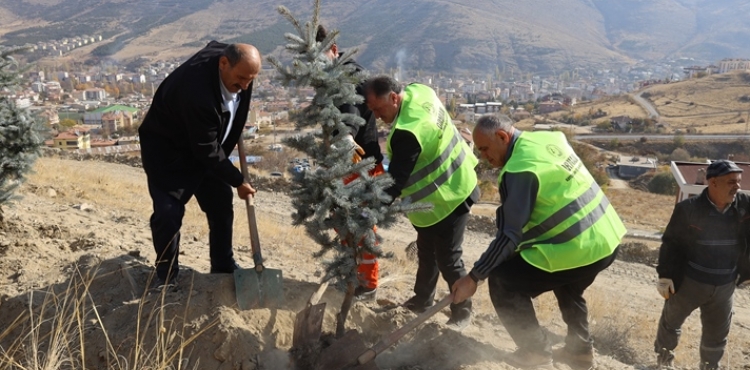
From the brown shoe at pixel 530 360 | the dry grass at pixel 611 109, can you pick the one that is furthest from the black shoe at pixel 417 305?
the dry grass at pixel 611 109

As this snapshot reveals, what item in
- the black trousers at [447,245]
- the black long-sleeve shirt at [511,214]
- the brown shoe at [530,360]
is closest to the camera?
the black long-sleeve shirt at [511,214]

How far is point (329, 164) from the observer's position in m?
3.17

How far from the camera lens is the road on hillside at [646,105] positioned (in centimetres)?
6694

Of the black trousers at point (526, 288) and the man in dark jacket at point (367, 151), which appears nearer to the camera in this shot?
the black trousers at point (526, 288)

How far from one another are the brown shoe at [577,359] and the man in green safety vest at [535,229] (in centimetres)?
26

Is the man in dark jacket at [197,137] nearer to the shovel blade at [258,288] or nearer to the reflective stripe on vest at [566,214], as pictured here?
the shovel blade at [258,288]

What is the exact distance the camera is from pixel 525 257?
3252mm

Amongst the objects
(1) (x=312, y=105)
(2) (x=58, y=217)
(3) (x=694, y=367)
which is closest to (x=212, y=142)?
(1) (x=312, y=105)

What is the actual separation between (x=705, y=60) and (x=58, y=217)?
208 meters

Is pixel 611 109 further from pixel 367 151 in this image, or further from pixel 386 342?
pixel 386 342

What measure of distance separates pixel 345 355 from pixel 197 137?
151 cm

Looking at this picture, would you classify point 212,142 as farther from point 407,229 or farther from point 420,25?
point 420,25

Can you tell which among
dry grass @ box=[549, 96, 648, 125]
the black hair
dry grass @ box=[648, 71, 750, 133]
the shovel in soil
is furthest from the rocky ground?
dry grass @ box=[549, 96, 648, 125]

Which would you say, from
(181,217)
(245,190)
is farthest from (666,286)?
(181,217)
